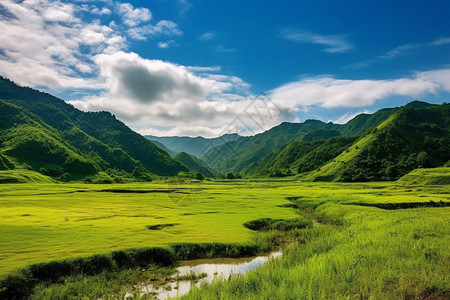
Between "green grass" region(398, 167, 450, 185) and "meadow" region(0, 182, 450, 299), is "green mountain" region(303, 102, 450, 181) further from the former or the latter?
"meadow" region(0, 182, 450, 299)

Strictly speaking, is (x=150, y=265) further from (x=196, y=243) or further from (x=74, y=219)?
(x=74, y=219)

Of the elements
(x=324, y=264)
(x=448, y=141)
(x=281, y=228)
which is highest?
(x=448, y=141)

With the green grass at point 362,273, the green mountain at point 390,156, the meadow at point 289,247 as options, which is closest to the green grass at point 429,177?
the green mountain at point 390,156

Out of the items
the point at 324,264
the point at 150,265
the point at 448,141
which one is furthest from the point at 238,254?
the point at 448,141

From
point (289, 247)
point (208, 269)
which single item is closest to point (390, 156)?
point (289, 247)

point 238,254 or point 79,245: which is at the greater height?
point 79,245

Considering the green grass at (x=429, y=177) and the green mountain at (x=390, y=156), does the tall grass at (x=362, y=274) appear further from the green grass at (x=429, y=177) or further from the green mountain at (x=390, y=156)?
the green mountain at (x=390, y=156)

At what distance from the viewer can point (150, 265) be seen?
18.1m

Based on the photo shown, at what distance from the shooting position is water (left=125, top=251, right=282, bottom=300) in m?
14.9

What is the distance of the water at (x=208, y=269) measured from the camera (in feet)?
48.9

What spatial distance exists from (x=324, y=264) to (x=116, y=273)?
502 inches

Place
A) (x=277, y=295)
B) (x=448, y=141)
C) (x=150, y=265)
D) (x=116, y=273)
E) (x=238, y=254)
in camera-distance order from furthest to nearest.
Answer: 1. (x=448, y=141)
2. (x=238, y=254)
3. (x=150, y=265)
4. (x=116, y=273)
5. (x=277, y=295)

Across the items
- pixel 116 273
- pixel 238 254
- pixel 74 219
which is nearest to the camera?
pixel 116 273

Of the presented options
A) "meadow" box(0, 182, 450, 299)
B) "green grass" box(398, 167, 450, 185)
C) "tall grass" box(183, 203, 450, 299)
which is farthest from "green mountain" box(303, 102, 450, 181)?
"tall grass" box(183, 203, 450, 299)
